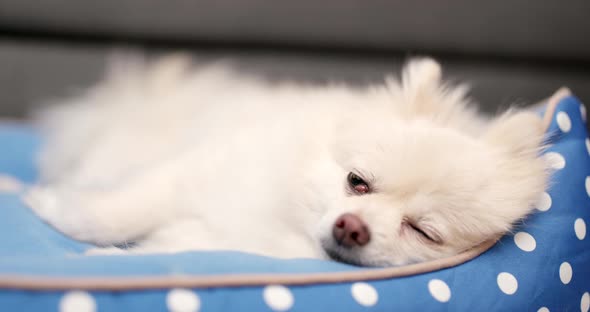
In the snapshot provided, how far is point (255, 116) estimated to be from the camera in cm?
186

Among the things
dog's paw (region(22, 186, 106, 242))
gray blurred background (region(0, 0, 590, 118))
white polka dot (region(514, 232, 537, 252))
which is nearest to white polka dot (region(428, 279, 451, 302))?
white polka dot (region(514, 232, 537, 252))

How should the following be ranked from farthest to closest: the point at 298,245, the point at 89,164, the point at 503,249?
the point at 89,164, the point at 298,245, the point at 503,249

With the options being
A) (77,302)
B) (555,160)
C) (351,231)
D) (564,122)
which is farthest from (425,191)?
(77,302)

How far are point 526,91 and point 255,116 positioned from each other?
4.98 ft

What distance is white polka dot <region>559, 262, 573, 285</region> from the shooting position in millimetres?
1241

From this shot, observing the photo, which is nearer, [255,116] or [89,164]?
[255,116]

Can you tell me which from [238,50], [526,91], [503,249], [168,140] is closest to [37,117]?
[168,140]

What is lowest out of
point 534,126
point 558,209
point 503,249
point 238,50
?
point 503,249

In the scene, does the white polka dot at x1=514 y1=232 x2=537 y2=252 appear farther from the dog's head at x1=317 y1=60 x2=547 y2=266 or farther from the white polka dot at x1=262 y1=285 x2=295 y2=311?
the white polka dot at x1=262 y1=285 x2=295 y2=311

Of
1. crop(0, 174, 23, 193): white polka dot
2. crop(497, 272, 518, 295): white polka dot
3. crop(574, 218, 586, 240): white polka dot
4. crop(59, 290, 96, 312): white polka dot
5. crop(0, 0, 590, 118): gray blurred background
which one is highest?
crop(0, 0, 590, 118): gray blurred background

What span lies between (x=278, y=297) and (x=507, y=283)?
53 centimetres

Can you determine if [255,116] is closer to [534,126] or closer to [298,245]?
[298,245]

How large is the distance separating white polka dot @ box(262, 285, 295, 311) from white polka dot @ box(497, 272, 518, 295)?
49 cm

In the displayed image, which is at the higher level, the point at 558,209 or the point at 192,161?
the point at 558,209
